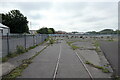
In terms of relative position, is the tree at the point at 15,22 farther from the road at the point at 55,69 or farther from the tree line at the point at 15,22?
the road at the point at 55,69

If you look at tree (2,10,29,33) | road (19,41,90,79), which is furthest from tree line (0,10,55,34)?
road (19,41,90,79)

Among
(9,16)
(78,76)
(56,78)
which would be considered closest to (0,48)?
(56,78)

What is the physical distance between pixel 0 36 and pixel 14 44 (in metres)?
1.74

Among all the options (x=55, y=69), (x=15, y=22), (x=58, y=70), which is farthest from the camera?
(x=15, y=22)

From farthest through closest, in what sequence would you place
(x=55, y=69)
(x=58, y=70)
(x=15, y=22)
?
(x=15, y=22) → (x=55, y=69) → (x=58, y=70)

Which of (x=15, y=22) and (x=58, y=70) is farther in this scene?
(x=15, y=22)

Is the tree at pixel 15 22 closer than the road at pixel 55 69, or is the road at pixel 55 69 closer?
the road at pixel 55 69

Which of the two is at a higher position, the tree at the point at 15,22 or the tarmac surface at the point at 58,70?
the tree at the point at 15,22

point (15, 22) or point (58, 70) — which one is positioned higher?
point (15, 22)

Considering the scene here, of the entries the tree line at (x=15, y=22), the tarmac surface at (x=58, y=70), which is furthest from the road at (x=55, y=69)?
the tree line at (x=15, y=22)

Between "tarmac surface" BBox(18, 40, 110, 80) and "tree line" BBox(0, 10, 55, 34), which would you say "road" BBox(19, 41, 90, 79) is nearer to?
"tarmac surface" BBox(18, 40, 110, 80)

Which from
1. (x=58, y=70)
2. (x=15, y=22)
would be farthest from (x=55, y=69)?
(x=15, y=22)

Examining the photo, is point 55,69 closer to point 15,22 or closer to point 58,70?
point 58,70

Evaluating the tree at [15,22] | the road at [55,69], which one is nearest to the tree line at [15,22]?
the tree at [15,22]
